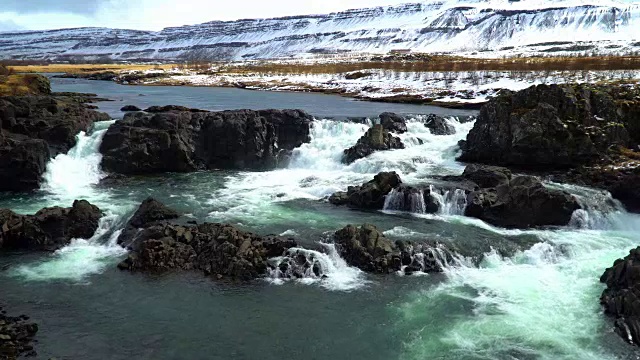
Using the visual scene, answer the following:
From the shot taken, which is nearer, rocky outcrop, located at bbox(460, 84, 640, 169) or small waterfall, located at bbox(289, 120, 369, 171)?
rocky outcrop, located at bbox(460, 84, 640, 169)

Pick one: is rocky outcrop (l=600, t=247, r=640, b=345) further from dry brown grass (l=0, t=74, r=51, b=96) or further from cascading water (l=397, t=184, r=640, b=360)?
dry brown grass (l=0, t=74, r=51, b=96)

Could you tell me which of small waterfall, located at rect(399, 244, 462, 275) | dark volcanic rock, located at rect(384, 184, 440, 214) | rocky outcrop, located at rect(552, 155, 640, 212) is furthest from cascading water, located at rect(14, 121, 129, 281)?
rocky outcrop, located at rect(552, 155, 640, 212)

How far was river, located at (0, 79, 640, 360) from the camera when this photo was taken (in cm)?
Result: 1797

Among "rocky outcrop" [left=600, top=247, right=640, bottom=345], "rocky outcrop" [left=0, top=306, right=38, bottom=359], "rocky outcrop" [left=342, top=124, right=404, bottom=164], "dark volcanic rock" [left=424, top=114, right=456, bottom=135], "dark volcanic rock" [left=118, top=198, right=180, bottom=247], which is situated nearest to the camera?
"rocky outcrop" [left=0, top=306, right=38, bottom=359]

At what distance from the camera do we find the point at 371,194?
32.6 m

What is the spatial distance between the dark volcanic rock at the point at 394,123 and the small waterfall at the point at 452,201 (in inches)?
699

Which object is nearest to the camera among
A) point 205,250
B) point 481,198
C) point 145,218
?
point 205,250

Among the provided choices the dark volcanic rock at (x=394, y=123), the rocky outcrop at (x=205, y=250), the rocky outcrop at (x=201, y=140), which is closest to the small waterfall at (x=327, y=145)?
the rocky outcrop at (x=201, y=140)

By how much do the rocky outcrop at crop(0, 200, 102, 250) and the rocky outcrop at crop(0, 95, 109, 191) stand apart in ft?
31.7

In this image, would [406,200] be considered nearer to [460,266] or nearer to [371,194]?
[371,194]

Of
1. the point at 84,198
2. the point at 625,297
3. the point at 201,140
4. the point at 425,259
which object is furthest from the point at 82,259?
the point at 625,297

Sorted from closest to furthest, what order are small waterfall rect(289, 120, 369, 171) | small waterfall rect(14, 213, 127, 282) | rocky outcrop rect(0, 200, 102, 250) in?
1. small waterfall rect(14, 213, 127, 282)
2. rocky outcrop rect(0, 200, 102, 250)
3. small waterfall rect(289, 120, 369, 171)

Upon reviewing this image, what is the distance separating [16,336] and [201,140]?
2848cm

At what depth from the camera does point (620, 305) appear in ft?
63.8
